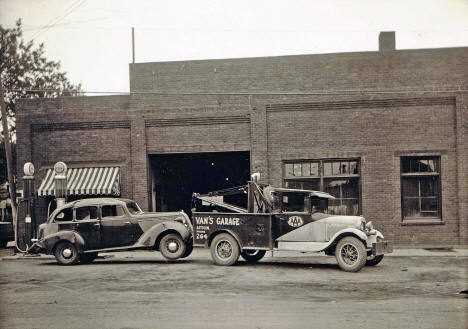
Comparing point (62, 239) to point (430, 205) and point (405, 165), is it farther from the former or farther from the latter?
point (430, 205)

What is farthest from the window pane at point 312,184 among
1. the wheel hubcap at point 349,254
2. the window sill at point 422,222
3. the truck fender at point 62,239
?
the truck fender at point 62,239

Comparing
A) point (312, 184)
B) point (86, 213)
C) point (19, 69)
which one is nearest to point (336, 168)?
point (312, 184)

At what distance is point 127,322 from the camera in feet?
27.1

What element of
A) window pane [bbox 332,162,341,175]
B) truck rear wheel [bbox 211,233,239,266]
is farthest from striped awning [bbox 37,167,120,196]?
window pane [bbox 332,162,341,175]

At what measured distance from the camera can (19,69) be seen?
33.8 meters

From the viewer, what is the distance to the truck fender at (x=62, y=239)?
16203 mm

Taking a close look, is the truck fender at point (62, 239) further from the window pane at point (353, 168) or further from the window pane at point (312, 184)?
the window pane at point (353, 168)

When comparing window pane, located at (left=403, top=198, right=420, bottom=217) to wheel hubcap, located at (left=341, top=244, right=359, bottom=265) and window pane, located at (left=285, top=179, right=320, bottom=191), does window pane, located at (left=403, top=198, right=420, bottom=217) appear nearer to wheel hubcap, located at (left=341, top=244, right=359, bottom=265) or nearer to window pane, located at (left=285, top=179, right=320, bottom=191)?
window pane, located at (left=285, top=179, right=320, bottom=191)

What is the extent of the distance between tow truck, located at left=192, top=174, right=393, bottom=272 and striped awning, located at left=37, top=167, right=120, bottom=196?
6.61 metres

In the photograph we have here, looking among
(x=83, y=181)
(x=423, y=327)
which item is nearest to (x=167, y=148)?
(x=83, y=181)

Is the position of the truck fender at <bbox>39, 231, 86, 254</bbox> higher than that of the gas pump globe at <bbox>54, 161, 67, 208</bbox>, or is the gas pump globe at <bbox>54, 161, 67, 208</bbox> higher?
the gas pump globe at <bbox>54, 161, 67, 208</bbox>

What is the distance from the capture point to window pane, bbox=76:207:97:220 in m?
16.5

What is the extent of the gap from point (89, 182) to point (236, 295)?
12.2 meters

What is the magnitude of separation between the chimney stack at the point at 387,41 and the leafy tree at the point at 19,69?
19341mm
